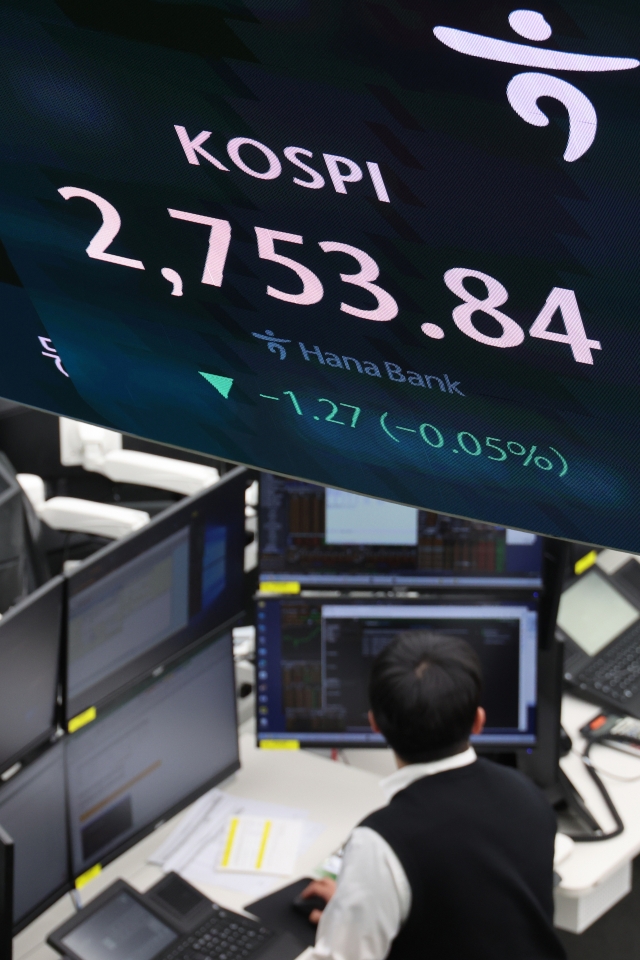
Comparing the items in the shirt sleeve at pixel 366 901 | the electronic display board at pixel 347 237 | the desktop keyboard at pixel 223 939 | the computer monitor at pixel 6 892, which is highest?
the electronic display board at pixel 347 237

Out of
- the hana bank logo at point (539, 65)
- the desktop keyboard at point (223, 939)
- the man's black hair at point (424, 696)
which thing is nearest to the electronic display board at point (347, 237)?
the hana bank logo at point (539, 65)

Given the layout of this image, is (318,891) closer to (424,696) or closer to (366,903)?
(366,903)

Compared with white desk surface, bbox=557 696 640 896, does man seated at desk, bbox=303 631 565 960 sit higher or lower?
higher

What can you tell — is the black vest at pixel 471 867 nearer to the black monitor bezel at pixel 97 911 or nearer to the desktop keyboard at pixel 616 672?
the black monitor bezel at pixel 97 911

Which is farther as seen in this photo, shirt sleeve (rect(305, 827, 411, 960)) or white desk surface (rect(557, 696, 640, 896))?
white desk surface (rect(557, 696, 640, 896))

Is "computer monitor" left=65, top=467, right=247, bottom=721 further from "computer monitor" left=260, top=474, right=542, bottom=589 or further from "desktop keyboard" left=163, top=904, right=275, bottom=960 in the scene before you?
"desktop keyboard" left=163, top=904, right=275, bottom=960

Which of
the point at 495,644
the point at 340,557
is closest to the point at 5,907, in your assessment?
the point at 340,557

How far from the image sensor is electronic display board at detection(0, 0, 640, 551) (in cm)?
63

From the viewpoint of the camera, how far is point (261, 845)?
218 centimetres

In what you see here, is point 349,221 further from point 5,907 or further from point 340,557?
point 340,557

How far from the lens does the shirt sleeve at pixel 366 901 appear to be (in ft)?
5.88

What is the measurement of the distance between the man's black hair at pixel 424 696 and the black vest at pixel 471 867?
63 mm

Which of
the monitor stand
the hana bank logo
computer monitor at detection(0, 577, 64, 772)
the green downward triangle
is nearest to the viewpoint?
the hana bank logo

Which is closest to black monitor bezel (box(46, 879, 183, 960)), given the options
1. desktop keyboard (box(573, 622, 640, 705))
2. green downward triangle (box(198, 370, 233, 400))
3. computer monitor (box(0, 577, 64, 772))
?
computer monitor (box(0, 577, 64, 772))
